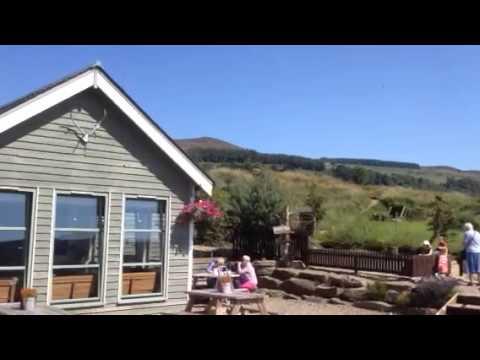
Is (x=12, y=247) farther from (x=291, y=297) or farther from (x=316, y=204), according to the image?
(x=316, y=204)

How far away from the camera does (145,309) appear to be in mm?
9922

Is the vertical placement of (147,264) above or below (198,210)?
below

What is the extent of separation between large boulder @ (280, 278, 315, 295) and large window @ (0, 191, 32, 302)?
25.9ft

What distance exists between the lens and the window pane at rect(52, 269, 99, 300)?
8898 mm

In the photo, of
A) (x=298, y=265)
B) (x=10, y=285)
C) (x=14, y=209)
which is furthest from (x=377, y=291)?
(x=14, y=209)

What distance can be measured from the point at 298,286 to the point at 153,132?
6.70 m

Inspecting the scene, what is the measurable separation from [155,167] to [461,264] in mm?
8985

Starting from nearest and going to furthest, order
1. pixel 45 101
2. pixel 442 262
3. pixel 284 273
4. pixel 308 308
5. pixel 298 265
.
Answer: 1. pixel 45 101
2. pixel 308 308
3. pixel 442 262
4. pixel 284 273
5. pixel 298 265

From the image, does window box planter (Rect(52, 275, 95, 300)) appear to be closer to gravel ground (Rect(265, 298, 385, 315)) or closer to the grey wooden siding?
the grey wooden siding

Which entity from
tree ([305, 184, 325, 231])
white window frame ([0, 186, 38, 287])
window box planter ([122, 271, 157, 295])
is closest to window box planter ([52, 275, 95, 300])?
white window frame ([0, 186, 38, 287])

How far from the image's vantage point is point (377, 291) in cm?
1305

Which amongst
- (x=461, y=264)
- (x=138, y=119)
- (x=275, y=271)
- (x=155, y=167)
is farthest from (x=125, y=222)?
(x=461, y=264)
